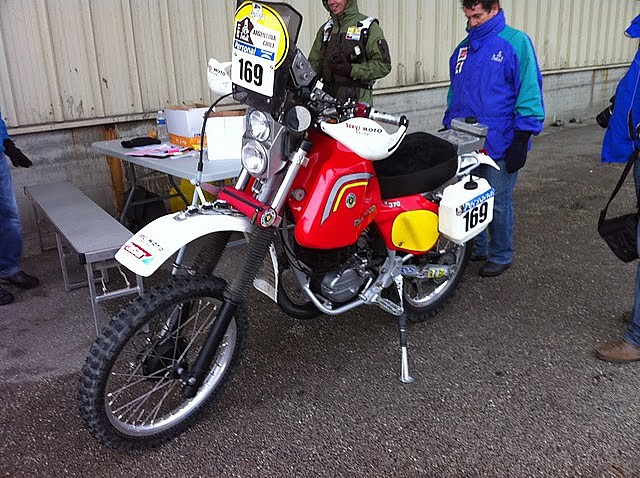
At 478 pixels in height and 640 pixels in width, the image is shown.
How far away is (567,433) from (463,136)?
159cm

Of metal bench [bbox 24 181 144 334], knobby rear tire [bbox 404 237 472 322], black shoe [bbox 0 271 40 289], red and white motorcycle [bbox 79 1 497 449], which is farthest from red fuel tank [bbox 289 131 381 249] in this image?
black shoe [bbox 0 271 40 289]

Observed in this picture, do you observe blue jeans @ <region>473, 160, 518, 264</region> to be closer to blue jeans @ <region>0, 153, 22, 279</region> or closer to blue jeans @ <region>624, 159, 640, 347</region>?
blue jeans @ <region>624, 159, 640, 347</region>

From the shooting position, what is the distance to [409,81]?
7.46 m

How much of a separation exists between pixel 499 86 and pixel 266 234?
6.52 ft

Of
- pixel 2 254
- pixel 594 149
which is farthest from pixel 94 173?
pixel 594 149

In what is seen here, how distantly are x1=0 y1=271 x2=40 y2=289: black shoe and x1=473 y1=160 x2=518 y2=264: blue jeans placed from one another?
9.97 feet

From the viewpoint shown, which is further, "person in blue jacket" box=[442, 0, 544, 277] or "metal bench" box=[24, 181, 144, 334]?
"person in blue jacket" box=[442, 0, 544, 277]

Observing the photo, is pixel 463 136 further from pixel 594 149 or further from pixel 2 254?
pixel 594 149

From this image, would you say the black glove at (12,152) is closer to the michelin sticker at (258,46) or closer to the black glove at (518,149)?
the michelin sticker at (258,46)

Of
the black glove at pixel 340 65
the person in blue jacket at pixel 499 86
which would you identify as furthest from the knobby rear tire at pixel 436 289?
the black glove at pixel 340 65

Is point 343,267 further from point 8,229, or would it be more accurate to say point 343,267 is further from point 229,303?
point 8,229

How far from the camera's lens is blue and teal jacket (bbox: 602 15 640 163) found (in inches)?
114

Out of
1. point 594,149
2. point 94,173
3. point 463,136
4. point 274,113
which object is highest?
point 274,113

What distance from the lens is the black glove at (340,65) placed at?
4.63m
